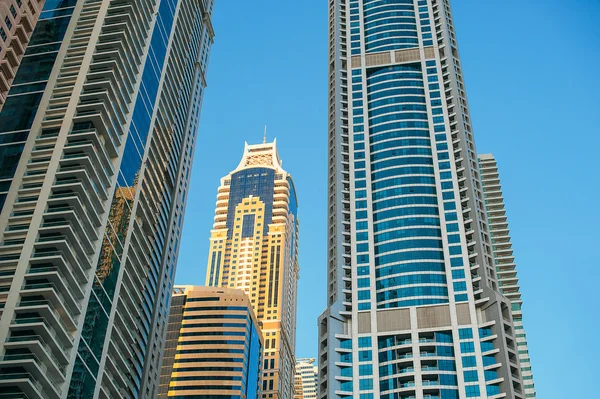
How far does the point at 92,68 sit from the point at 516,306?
10829cm

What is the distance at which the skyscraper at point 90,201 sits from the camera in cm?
8762

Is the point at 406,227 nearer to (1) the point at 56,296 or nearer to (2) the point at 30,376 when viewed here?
(1) the point at 56,296

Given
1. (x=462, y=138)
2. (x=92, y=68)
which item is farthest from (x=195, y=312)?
(x=92, y=68)

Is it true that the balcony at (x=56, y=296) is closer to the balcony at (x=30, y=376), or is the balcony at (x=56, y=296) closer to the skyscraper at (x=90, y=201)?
the skyscraper at (x=90, y=201)

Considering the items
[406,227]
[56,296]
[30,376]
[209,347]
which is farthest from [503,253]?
[30,376]

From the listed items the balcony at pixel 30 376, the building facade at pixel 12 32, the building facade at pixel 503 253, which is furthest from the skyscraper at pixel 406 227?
the building facade at pixel 12 32

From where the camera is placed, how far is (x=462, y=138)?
152 metres

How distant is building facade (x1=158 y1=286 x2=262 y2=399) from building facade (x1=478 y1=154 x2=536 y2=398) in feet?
210

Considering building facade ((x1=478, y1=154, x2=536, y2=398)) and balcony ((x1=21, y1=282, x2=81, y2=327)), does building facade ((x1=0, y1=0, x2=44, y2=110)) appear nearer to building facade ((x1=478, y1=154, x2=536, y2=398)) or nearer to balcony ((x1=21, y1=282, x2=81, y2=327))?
balcony ((x1=21, y1=282, x2=81, y2=327))

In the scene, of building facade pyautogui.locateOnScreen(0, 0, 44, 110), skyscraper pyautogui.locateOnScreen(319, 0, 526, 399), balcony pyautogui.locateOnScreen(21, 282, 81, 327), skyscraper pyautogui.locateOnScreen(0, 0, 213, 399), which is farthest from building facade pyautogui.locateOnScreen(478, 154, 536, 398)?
building facade pyautogui.locateOnScreen(0, 0, 44, 110)

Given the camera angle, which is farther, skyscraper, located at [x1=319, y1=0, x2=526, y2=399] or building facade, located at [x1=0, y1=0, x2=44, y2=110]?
skyscraper, located at [x1=319, y1=0, x2=526, y2=399]

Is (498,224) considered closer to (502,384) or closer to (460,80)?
(460,80)

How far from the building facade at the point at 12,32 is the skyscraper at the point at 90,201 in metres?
15.6

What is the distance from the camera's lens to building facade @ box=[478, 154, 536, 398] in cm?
16319
